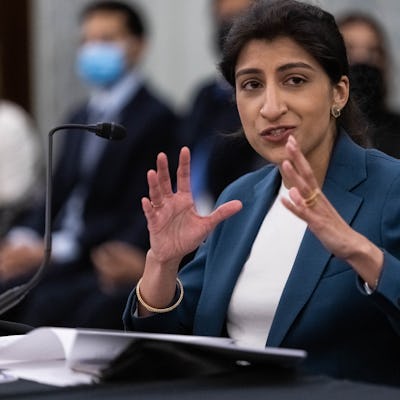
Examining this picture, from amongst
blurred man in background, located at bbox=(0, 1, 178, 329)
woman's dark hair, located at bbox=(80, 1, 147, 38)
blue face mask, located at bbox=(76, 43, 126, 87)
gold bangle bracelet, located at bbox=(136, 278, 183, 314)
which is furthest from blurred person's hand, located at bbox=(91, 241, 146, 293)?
gold bangle bracelet, located at bbox=(136, 278, 183, 314)

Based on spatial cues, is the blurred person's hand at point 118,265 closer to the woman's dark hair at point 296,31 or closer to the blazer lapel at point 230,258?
the blazer lapel at point 230,258

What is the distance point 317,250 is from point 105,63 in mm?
3033

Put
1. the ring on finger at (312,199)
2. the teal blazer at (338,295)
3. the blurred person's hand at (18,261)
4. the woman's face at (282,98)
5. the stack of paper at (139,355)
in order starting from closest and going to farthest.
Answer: the stack of paper at (139,355) → the ring on finger at (312,199) → the teal blazer at (338,295) → the woman's face at (282,98) → the blurred person's hand at (18,261)

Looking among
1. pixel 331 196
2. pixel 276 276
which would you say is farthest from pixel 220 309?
pixel 331 196

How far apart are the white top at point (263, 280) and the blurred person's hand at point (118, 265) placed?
2.16m

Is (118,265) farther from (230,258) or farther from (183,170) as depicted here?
(183,170)

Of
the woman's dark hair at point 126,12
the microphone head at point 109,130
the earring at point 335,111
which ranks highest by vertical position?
the woman's dark hair at point 126,12

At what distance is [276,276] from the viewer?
8.08 ft

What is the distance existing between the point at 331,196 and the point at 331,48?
0.93 ft

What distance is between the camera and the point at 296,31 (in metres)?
2.43

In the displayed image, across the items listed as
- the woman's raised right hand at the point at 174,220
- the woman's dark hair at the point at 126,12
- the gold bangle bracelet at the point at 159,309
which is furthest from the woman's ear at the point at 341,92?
the woman's dark hair at the point at 126,12

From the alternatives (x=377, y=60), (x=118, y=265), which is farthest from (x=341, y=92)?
(x=118, y=265)

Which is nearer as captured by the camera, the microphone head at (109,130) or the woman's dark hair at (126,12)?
the microphone head at (109,130)

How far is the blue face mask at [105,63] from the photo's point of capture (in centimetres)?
528
